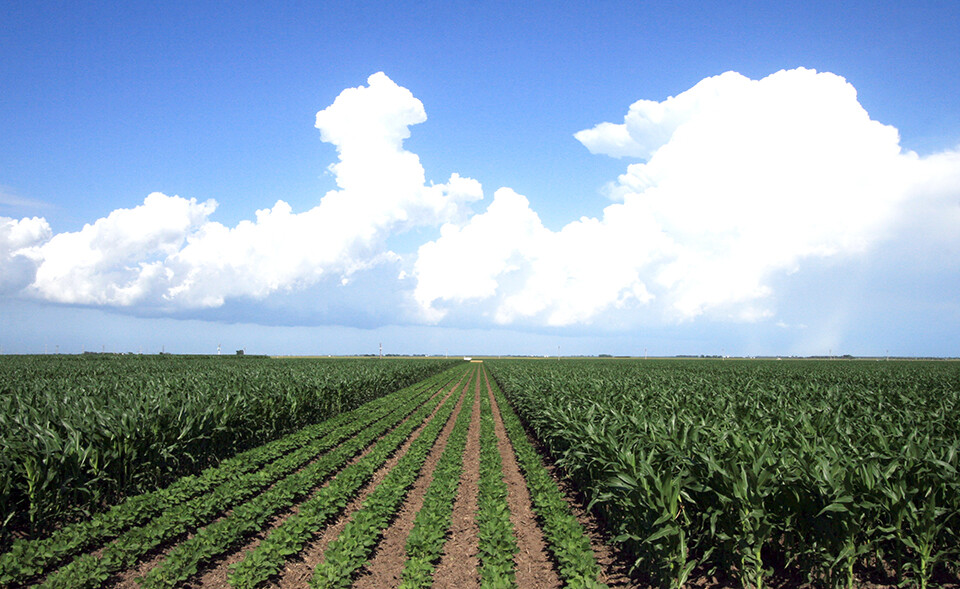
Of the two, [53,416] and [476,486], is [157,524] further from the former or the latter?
[476,486]

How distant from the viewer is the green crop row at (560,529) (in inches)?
251

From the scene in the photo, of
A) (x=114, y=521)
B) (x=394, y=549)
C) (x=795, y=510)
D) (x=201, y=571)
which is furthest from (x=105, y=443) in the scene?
(x=795, y=510)

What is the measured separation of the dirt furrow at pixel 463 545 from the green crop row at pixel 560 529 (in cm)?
120

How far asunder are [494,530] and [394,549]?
1.61m

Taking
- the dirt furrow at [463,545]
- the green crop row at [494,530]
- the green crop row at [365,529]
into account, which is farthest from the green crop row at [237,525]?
the green crop row at [494,530]

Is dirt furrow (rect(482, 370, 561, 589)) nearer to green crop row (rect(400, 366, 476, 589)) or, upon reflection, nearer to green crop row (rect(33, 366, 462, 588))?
green crop row (rect(400, 366, 476, 589))

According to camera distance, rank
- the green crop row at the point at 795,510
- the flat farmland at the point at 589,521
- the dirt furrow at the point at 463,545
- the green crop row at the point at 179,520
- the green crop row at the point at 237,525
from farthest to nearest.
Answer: the dirt furrow at the point at 463,545 → the green crop row at the point at 237,525 → the green crop row at the point at 179,520 → the flat farmland at the point at 589,521 → the green crop row at the point at 795,510

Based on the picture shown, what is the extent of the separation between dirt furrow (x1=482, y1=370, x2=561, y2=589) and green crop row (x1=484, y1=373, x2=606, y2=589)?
0.13 meters

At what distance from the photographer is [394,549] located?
757 centimetres

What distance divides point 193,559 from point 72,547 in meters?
1.86

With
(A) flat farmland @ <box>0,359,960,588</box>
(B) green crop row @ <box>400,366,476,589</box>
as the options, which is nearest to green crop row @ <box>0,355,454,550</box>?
(A) flat farmland @ <box>0,359,960,588</box>

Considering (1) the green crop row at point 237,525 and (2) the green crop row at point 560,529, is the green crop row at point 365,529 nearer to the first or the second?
(1) the green crop row at point 237,525

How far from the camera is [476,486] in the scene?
11.2 metres

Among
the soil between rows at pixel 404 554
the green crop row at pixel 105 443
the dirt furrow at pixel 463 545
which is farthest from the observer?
the green crop row at pixel 105 443
